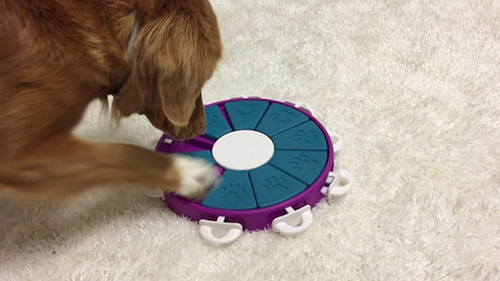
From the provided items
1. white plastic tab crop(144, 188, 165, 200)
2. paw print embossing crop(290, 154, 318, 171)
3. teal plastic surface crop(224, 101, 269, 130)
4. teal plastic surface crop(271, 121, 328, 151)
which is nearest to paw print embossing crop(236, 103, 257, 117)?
teal plastic surface crop(224, 101, 269, 130)

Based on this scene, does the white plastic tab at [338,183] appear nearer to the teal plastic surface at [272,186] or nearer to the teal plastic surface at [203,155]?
the teal plastic surface at [272,186]

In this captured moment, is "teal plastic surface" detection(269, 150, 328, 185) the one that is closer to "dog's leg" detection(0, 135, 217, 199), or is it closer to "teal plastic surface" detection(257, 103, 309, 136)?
"teal plastic surface" detection(257, 103, 309, 136)

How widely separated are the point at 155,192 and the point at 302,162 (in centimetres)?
41

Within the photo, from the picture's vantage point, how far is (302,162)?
4.41 ft

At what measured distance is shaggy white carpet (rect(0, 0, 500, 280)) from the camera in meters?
1.19

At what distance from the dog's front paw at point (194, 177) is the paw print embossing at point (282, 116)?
28cm

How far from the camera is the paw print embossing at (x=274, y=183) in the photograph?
127 centimetres

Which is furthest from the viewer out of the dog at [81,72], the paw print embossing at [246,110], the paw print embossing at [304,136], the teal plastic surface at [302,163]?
the paw print embossing at [246,110]

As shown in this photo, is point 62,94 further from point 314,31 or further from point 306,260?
point 314,31

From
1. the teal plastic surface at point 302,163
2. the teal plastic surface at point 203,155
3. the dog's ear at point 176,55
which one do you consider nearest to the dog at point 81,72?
the dog's ear at point 176,55

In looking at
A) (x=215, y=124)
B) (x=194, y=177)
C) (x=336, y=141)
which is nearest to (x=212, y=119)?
(x=215, y=124)

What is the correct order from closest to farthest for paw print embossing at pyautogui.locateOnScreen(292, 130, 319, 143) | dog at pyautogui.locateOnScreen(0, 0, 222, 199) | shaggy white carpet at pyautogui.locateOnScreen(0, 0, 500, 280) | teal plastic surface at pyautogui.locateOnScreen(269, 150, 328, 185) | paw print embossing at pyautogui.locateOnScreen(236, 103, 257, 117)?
dog at pyautogui.locateOnScreen(0, 0, 222, 199) → shaggy white carpet at pyautogui.locateOnScreen(0, 0, 500, 280) → teal plastic surface at pyautogui.locateOnScreen(269, 150, 328, 185) → paw print embossing at pyautogui.locateOnScreen(292, 130, 319, 143) → paw print embossing at pyautogui.locateOnScreen(236, 103, 257, 117)

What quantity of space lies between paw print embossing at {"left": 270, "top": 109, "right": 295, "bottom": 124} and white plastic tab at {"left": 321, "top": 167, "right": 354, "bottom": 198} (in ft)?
0.76

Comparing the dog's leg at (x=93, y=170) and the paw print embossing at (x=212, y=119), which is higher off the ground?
the dog's leg at (x=93, y=170)
